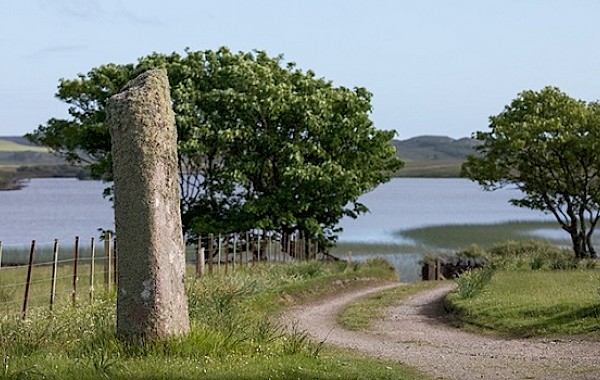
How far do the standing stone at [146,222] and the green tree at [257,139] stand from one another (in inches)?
882

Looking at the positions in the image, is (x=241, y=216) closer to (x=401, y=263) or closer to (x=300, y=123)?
(x=300, y=123)

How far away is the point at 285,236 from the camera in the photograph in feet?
122

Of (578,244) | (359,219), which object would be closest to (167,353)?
(578,244)

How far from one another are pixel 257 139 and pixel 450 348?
21.5 metres

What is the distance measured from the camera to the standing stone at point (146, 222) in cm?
1143

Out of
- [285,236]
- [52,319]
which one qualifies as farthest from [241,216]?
[52,319]

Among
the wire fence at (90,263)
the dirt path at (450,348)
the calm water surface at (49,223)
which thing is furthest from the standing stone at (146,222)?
the calm water surface at (49,223)

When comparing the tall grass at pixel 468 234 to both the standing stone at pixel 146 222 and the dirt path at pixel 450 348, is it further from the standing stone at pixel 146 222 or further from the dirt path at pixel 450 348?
the standing stone at pixel 146 222

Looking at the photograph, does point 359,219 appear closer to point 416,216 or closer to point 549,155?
point 416,216

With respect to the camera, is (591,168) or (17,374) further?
(591,168)

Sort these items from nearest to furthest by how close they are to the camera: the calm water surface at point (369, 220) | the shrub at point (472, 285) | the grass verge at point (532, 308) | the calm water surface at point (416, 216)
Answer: the grass verge at point (532, 308)
the shrub at point (472, 285)
the calm water surface at point (369, 220)
the calm water surface at point (416, 216)

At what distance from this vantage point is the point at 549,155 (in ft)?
133

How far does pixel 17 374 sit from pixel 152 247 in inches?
87.6

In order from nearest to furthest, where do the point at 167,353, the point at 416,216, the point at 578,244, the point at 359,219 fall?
1. the point at 167,353
2. the point at 578,244
3. the point at 359,219
4. the point at 416,216
